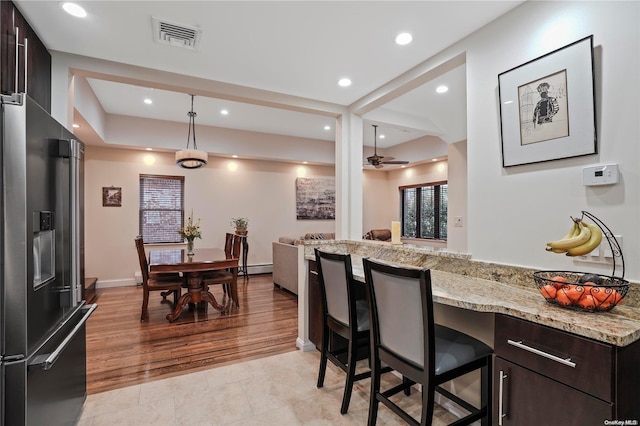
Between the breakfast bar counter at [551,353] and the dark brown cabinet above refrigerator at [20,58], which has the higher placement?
the dark brown cabinet above refrigerator at [20,58]

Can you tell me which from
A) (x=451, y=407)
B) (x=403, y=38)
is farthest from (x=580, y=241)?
(x=403, y=38)

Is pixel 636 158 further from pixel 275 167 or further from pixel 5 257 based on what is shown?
pixel 275 167

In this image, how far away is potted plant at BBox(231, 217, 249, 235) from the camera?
659 cm

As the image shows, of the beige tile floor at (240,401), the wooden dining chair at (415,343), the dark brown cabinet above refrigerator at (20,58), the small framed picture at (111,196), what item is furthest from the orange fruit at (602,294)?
the small framed picture at (111,196)

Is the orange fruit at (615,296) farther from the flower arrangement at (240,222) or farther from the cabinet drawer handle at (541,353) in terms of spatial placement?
the flower arrangement at (240,222)

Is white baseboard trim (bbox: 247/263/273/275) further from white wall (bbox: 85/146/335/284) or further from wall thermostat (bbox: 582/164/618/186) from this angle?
wall thermostat (bbox: 582/164/618/186)

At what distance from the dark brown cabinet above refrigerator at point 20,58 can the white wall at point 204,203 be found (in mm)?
3658

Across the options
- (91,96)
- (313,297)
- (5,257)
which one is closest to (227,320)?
(313,297)

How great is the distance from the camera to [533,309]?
1.42m

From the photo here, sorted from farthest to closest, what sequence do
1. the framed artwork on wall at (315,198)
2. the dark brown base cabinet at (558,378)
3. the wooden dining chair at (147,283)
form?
the framed artwork on wall at (315,198) → the wooden dining chair at (147,283) → the dark brown base cabinet at (558,378)

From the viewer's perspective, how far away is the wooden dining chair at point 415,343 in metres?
1.54

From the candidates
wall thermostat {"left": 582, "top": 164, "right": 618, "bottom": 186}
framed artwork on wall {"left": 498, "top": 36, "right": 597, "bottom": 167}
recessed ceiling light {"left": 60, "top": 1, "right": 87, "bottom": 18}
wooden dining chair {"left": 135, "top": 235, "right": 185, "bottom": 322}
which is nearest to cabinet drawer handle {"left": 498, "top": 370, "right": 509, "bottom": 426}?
wall thermostat {"left": 582, "top": 164, "right": 618, "bottom": 186}

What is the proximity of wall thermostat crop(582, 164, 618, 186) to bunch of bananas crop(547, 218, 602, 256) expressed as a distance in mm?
216

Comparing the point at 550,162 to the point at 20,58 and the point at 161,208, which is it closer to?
the point at 20,58
